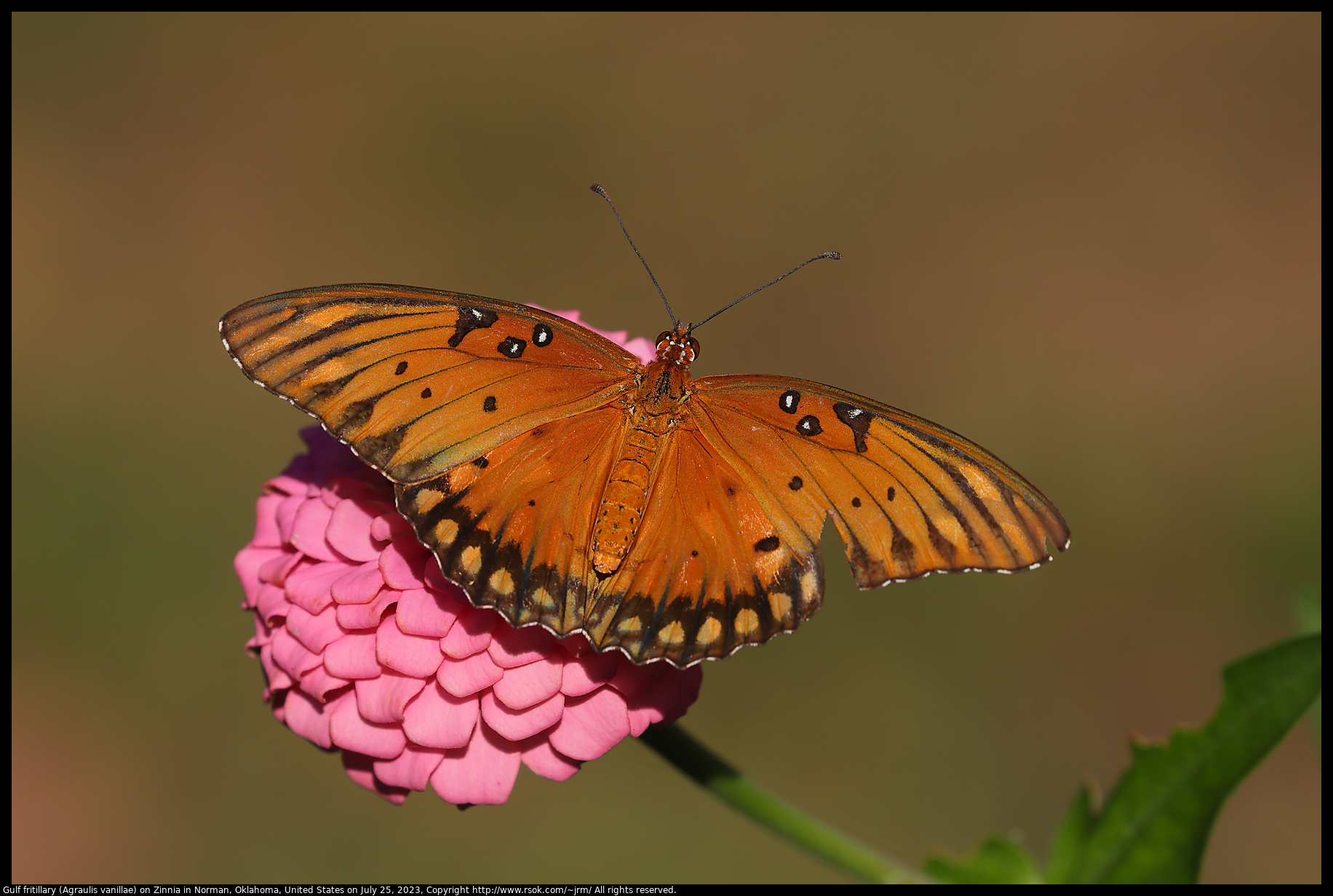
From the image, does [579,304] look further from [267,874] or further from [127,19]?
[127,19]

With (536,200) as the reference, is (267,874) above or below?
below

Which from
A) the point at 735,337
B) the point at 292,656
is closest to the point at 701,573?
the point at 292,656

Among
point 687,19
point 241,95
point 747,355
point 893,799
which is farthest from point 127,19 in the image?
point 893,799

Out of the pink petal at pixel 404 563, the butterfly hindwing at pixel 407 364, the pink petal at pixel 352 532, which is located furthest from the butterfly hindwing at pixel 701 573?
the pink petal at pixel 352 532

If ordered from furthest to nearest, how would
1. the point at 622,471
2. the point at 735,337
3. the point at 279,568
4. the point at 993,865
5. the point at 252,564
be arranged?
the point at 735,337 < the point at 993,865 < the point at 252,564 < the point at 279,568 < the point at 622,471

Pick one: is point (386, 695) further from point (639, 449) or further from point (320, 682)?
point (639, 449)

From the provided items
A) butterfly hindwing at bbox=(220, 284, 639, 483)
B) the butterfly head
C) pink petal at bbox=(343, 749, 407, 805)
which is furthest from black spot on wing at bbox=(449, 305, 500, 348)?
pink petal at bbox=(343, 749, 407, 805)
